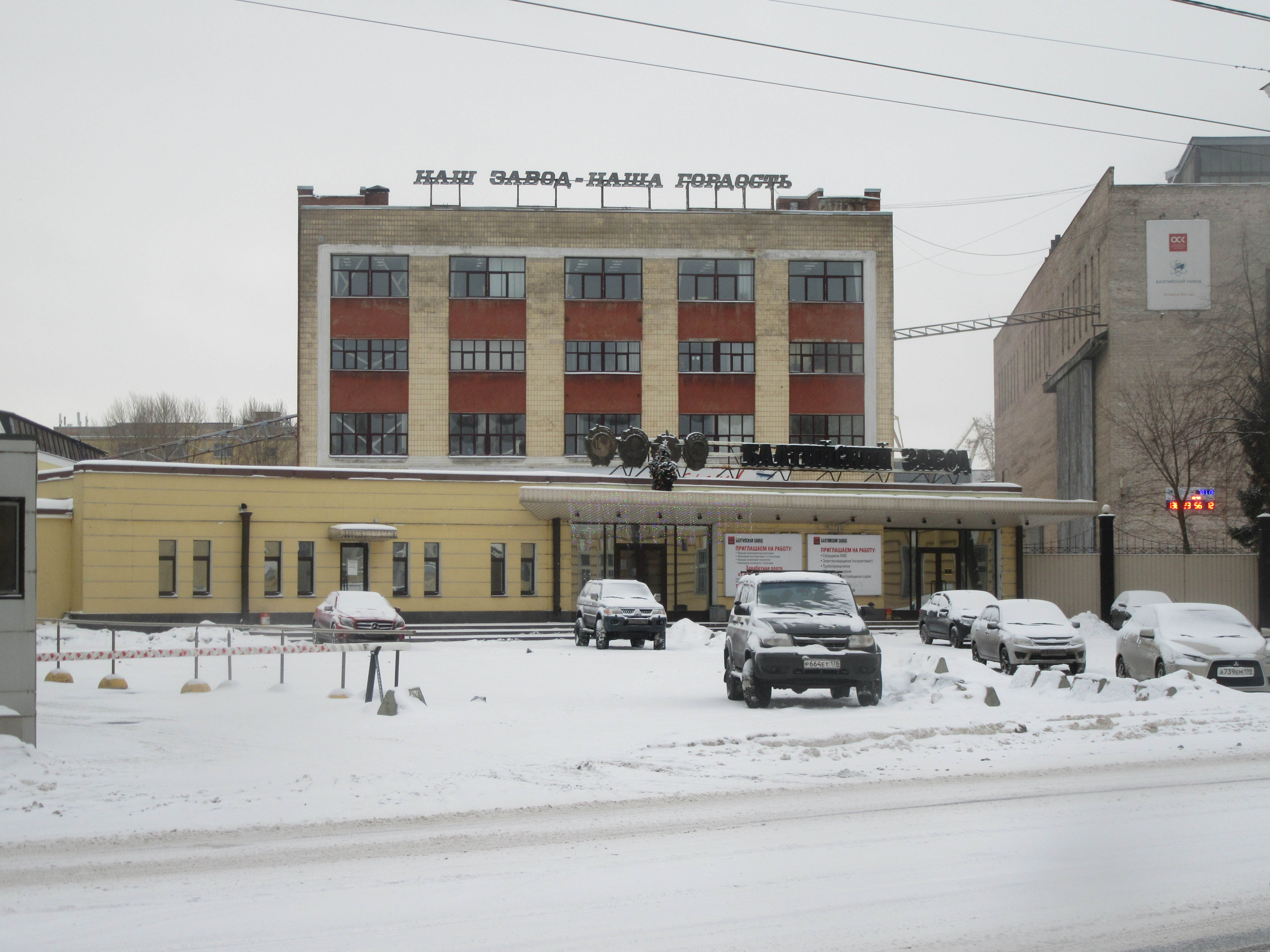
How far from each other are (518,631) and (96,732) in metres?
23.9

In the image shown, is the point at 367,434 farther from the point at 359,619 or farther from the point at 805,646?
the point at 805,646

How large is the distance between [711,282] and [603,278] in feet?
15.3

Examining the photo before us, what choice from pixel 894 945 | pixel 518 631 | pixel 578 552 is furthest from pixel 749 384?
pixel 894 945

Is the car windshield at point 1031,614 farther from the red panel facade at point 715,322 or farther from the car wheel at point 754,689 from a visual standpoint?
the red panel facade at point 715,322

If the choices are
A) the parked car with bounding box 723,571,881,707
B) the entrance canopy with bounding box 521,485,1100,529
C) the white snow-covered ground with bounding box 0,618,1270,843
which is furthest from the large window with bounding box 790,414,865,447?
the parked car with bounding box 723,571,881,707

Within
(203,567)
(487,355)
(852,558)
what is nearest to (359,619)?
(203,567)

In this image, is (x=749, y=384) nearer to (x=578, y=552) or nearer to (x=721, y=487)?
(x=721, y=487)

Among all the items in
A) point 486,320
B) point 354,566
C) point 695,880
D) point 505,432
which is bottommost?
point 695,880

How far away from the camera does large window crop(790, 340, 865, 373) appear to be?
51.3 metres

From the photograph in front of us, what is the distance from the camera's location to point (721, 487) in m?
40.4

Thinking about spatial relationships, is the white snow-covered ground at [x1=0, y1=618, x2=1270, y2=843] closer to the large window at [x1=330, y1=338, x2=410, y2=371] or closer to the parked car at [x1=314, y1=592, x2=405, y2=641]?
the parked car at [x1=314, y1=592, x2=405, y2=641]

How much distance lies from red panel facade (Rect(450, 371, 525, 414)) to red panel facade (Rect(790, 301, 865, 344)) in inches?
473

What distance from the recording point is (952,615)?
108ft

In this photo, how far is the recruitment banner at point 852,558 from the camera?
40062mm
